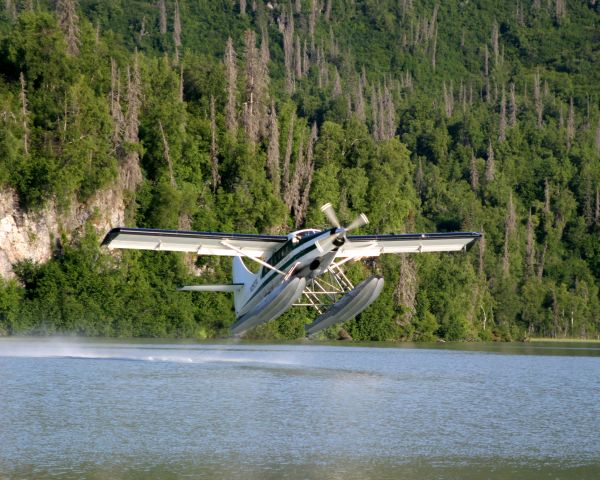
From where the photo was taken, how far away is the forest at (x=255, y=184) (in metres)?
55.6

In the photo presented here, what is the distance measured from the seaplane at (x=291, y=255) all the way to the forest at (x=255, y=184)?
22.3 metres

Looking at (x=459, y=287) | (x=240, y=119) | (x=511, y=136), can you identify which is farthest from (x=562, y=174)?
(x=240, y=119)

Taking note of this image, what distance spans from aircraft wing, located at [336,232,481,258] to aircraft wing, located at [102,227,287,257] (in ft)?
6.81

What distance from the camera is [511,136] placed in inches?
4845

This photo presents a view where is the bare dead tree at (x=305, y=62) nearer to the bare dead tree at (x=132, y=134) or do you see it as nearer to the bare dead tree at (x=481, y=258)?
the bare dead tree at (x=481, y=258)

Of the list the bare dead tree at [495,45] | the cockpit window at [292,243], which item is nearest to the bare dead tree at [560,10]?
the bare dead tree at [495,45]

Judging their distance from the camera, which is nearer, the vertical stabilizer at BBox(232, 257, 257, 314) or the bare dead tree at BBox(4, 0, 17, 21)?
the vertical stabilizer at BBox(232, 257, 257, 314)

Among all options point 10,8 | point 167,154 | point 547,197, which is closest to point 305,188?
point 167,154

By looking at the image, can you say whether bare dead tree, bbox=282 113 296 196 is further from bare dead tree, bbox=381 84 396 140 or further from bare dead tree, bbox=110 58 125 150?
bare dead tree, bbox=381 84 396 140

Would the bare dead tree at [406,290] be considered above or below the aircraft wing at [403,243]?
below

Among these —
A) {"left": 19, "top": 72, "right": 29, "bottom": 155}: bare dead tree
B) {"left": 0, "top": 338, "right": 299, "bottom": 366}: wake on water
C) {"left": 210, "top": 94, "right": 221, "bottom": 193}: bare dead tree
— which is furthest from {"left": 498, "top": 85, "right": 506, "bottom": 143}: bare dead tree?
{"left": 0, "top": 338, "right": 299, "bottom": 366}: wake on water

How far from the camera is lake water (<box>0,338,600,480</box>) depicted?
15891 millimetres

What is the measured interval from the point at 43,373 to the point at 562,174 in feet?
301

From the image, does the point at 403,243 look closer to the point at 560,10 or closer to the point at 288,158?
the point at 288,158
